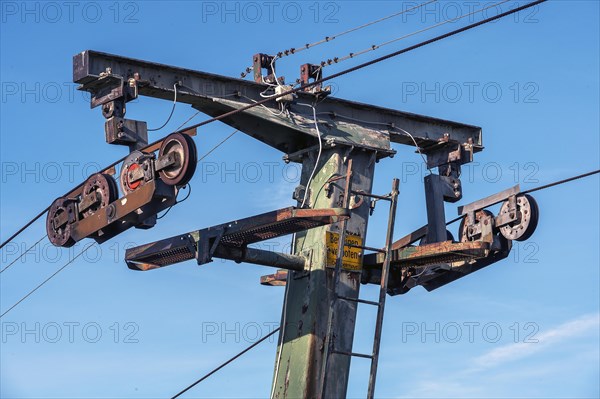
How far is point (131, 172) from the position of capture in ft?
53.6

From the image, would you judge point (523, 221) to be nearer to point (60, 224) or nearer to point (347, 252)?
point (347, 252)

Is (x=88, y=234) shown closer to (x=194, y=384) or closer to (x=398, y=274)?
(x=194, y=384)

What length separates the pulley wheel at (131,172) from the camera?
16.2 meters

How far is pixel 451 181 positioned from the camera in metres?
19.0

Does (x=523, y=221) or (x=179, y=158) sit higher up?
(x=523, y=221)

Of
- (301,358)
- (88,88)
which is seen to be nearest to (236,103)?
(88,88)

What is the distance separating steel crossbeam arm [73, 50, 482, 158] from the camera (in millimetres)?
16625

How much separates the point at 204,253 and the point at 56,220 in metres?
2.11

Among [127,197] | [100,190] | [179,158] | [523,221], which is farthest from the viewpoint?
[523,221]

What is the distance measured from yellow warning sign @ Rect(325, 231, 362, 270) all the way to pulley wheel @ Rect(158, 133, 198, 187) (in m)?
2.31

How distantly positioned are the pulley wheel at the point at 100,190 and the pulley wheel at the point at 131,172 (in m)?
0.24

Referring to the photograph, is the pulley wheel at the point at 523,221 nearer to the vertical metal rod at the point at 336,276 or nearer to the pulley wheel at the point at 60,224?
the vertical metal rod at the point at 336,276

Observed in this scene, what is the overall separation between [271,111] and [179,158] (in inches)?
86.7

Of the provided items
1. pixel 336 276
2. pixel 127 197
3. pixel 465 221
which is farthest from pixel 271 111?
pixel 465 221
